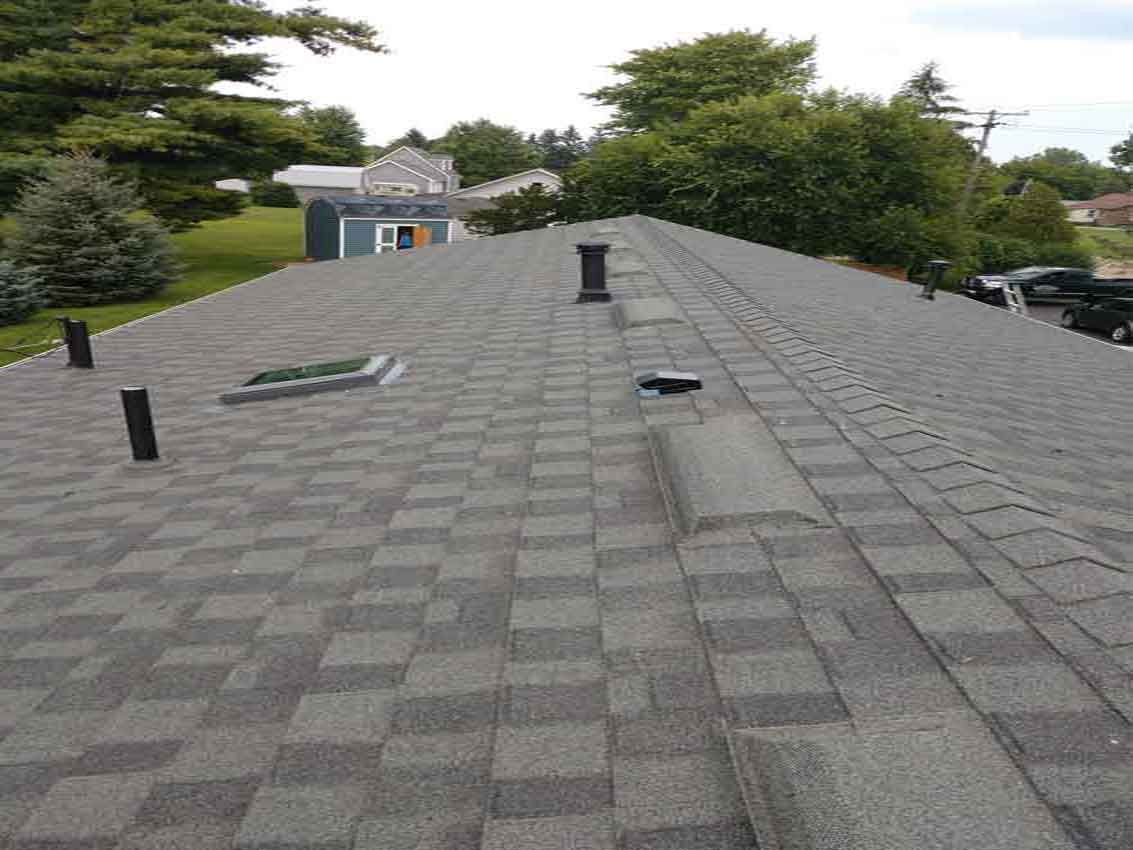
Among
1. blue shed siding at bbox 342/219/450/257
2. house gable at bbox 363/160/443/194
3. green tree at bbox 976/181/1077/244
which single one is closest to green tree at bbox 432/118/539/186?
house gable at bbox 363/160/443/194

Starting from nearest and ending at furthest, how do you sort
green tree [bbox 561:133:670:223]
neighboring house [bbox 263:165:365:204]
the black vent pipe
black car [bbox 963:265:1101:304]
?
the black vent pipe < black car [bbox 963:265:1101:304] < green tree [bbox 561:133:670:223] < neighboring house [bbox 263:165:365:204]

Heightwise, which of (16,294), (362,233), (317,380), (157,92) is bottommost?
(16,294)

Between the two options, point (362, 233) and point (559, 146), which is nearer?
point (362, 233)

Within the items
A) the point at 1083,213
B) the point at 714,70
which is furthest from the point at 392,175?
the point at 1083,213

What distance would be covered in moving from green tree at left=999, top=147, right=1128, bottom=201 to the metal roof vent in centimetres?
12002

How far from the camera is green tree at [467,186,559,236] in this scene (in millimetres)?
36500

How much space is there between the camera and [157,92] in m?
32.1

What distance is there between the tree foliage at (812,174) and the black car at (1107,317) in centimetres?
780

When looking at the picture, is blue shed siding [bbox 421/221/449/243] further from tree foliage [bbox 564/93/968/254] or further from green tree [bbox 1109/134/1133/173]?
green tree [bbox 1109/134/1133/173]

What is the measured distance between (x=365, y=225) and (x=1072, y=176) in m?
132

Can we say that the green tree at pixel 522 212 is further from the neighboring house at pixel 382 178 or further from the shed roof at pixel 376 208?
the neighboring house at pixel 382 178

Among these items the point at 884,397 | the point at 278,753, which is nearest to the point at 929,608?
the point at 278,753

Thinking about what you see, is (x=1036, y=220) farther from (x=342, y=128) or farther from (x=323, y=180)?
(x=342, y=128)

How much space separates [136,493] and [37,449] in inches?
107
